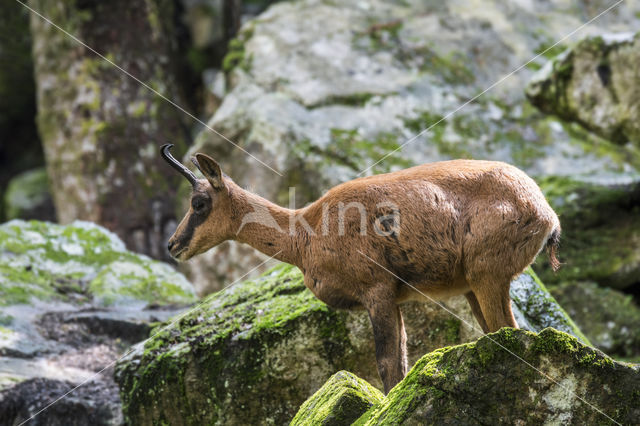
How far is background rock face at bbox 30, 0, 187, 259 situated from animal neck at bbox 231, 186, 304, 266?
8285 mm

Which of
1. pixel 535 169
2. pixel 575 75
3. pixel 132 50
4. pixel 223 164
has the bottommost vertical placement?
pixel 535 169

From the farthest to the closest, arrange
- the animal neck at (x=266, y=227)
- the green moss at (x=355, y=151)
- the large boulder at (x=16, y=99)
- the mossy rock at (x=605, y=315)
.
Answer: the large boulder at (x=16, y=99) < the green moss at (x=355, y=151) < the mossy rock at (x=605, y=315) < the animal neck at (x=266, y=227)

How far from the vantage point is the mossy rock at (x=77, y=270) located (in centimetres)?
1073

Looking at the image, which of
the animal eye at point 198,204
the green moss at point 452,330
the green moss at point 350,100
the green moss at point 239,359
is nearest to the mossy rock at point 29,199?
the green moss at point 350,100

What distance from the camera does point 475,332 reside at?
23.0ft

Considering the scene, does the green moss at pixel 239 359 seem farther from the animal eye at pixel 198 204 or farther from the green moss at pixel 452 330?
the animal eye at pixel 198 204

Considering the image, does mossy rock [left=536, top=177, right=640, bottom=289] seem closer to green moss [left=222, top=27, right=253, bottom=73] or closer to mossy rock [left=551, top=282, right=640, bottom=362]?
mossy rock [left=551, top=282, right=640, bottom=362]

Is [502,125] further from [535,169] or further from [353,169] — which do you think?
[353,169]

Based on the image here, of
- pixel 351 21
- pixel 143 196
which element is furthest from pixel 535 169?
pixel 143 196

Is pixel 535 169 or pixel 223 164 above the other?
pixel 223 164

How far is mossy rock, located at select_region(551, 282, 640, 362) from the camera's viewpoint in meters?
9.85

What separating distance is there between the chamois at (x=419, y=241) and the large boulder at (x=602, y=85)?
4.16 m

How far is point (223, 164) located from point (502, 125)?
17.2ft

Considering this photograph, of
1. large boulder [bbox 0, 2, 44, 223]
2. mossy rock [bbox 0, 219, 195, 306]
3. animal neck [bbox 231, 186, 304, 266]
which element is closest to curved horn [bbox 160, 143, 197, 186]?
animal neck [bbox 231, 186, 304, 266]
